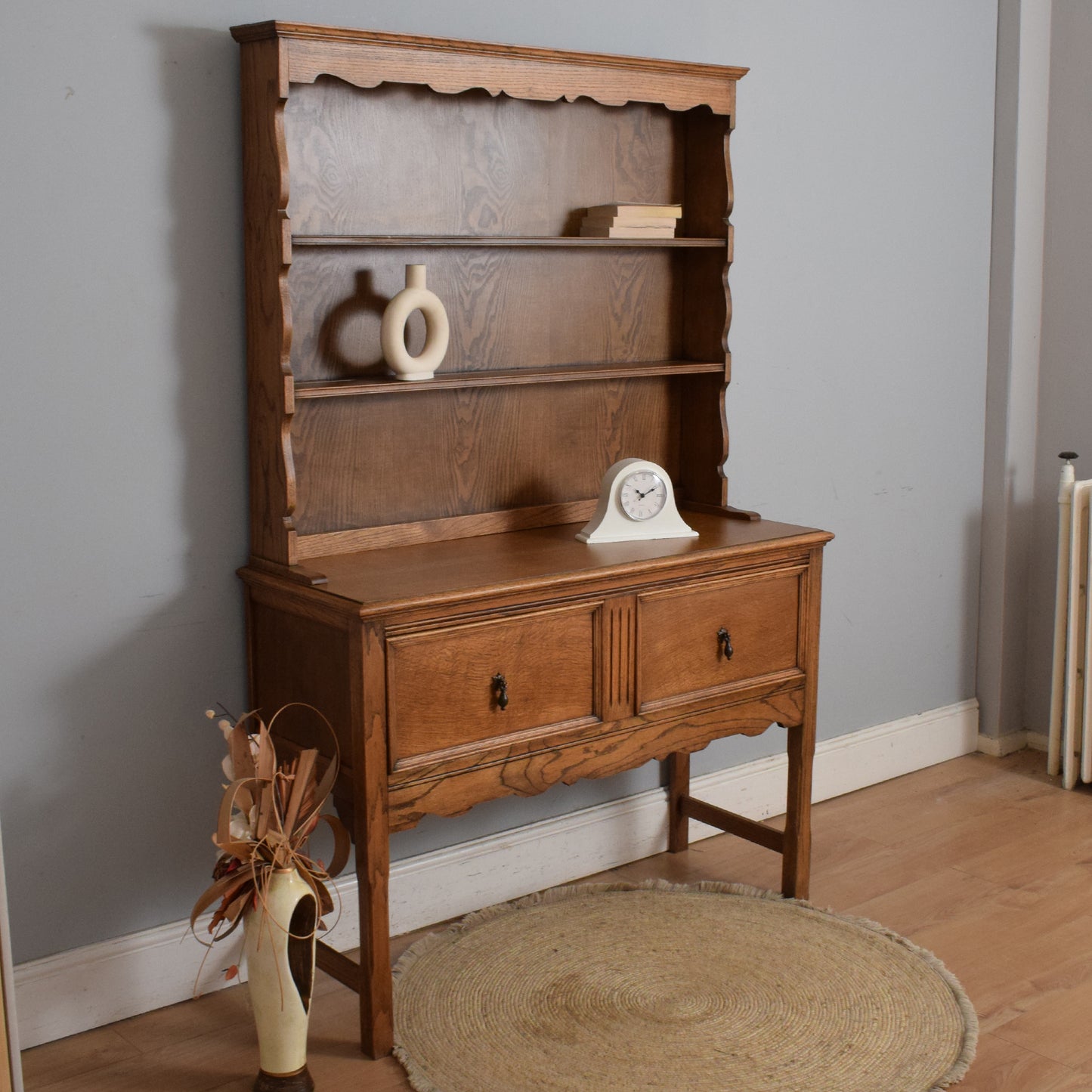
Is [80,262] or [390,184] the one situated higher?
[390,184]

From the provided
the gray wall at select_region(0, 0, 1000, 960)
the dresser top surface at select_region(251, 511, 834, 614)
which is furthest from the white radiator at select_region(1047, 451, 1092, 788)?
the dresser top surface at select_region(251, 511, 834, 614)

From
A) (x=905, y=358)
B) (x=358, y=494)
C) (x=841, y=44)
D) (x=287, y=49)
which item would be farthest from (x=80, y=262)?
(x=905, y=358)

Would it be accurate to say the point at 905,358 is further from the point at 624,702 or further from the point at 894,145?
the point at 624,702

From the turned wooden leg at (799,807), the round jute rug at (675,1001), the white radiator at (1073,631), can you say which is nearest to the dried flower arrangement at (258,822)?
the round jute rug at (675,1001)

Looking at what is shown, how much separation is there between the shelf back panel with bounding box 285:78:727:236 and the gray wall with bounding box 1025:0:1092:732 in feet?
4.58

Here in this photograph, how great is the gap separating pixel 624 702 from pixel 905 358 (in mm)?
1632

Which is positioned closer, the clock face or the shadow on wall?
the shadow on wall

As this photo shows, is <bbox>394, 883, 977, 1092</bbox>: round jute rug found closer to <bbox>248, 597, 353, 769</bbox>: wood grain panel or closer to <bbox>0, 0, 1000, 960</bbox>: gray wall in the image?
<bbox>0, 0, 1000, 960</bbox>: gray wall

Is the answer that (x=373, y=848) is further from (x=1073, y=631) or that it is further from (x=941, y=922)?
(x=1073, y=631)

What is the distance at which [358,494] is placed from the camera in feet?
9.21

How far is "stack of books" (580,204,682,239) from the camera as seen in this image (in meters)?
2.95

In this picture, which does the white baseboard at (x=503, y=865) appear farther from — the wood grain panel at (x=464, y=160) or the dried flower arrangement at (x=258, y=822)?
the wood grain panel at (x=464, y=160)

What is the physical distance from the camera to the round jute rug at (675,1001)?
245cm

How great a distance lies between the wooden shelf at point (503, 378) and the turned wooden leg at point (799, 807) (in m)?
0.88
